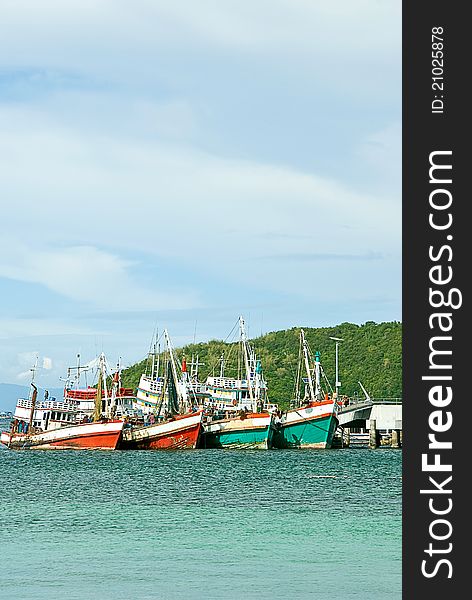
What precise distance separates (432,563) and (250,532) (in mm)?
24842

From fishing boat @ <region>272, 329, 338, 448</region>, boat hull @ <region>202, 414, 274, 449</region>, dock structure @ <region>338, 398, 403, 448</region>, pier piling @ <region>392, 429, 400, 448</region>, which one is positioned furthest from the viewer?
pier piling @ <region>392, 429, 400, 448</region>

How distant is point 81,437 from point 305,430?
2257 centimetres

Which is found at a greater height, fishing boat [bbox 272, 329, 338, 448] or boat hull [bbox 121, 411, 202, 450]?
fishing boat [bbox 272, 329, 338, 448]

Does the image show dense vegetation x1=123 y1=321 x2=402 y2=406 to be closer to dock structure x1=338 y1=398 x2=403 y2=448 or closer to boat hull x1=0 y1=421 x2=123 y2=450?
dock structure x1=338 y1=398 x2=403 y2=448

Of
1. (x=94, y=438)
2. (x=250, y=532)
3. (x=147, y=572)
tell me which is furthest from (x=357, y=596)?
(x=94, y=438)

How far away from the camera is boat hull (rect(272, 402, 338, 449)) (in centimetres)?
10325

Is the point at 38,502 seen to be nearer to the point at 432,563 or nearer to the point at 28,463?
the point at 28,463

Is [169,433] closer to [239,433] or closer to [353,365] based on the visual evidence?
[239,433]

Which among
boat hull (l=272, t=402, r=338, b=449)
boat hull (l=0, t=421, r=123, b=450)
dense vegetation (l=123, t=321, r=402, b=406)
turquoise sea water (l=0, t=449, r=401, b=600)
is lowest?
turquoise sea water (l=0, t=449, r=401, b=600)

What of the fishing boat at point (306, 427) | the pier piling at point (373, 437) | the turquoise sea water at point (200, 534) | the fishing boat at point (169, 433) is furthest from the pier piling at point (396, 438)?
the turquoise sea water at point (200, 534)

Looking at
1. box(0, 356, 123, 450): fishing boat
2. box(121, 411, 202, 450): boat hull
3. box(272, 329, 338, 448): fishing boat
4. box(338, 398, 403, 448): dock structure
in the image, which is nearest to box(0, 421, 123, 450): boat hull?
box(0, 356, 123, 450): fishing boat

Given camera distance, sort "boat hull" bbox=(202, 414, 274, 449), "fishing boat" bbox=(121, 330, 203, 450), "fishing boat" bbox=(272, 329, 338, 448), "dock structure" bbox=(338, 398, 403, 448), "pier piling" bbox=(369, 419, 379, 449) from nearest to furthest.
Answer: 1. "fishing boat" bbox=(121, 330, 203, 450)
2. "boat hull" bbox=(202, 414, 274, 449)
3. "fishing boat" bbox=(272, 329, 338, 448)
4. "pier piling" bbox=(369, 419, 379, 449)
5. "dock structure" bbox=(338, 398, 403, 448)

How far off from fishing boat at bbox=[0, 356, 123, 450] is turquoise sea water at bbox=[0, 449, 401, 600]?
2223cm

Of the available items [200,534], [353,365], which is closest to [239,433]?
[200,534]
